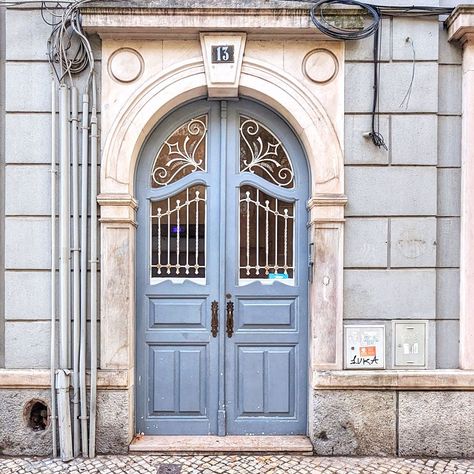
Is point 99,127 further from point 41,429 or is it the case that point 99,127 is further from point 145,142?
point 41,429

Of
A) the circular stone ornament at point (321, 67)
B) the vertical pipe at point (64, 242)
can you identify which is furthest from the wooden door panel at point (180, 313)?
the circular stone ornament at point (321, 67)

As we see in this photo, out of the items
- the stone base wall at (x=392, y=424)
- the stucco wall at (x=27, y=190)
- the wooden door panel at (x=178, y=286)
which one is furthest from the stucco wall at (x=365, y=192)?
the wooden door panel at (x=178, y=286)

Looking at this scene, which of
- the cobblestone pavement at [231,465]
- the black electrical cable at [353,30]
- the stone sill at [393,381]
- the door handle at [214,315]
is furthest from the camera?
the door handle at [214,315]

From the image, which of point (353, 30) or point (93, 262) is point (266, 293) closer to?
point (93, 262)

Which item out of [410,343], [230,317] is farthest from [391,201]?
[230,317]

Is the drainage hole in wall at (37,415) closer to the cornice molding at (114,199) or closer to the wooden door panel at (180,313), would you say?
the wooden door panel at (180,313)

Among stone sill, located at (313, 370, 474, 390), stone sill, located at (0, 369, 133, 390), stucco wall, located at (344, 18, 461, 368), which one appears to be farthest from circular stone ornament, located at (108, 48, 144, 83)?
stone sill, located at (313, 370, 474, 390)

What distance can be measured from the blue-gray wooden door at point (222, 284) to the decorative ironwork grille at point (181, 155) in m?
0.01

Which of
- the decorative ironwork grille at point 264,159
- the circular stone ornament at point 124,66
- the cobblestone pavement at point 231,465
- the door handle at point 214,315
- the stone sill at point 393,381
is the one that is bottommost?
the cobblestone pavement at point 231,465

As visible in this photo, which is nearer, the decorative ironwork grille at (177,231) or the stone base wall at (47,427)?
the stone base wall at (47,427)

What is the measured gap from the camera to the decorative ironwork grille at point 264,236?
14.3ft

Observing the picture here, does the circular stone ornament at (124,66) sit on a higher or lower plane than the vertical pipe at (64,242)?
higher

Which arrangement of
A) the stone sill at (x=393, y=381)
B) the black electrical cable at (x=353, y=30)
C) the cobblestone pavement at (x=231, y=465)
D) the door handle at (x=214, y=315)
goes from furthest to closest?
1. the door handle at (x=214, y=315)
2. the stone sill at (x=393, y=381)
3. the black electrical cable at (x=353, y=30)
4. the cobblestone pavement at (x=231, y=465)

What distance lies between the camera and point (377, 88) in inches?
162
